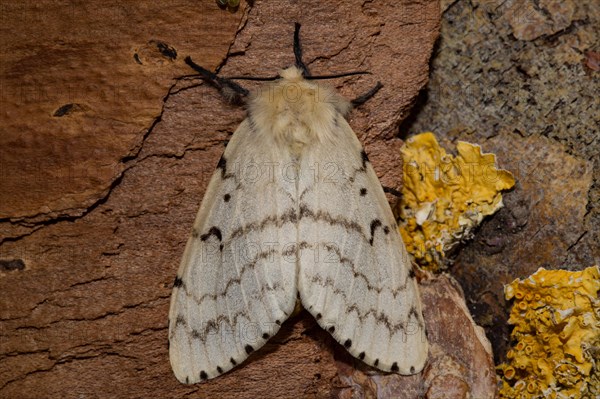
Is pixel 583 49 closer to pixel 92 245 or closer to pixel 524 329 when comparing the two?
pixel 524 329

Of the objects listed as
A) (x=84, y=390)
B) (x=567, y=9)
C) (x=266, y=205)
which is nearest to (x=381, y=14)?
(x=567, y=9)

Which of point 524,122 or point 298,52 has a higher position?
point 298,52

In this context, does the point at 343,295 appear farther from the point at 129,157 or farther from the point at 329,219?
the point at 129,157

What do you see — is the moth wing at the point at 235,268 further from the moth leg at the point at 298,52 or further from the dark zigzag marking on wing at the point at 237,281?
the moth leg at the point at 298,52

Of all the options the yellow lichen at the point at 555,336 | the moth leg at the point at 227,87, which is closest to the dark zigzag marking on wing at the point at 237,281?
the moth leg at the point at 227,87

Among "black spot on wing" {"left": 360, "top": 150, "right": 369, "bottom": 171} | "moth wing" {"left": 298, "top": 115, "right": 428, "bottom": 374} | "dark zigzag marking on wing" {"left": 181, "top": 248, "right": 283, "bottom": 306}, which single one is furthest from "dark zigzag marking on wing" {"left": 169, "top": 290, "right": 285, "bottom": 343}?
"black spot on wing" {"left": 360, "top": 150, "right": 369, "bottom": 171}

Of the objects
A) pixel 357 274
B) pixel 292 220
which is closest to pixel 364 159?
pixel 292 220
